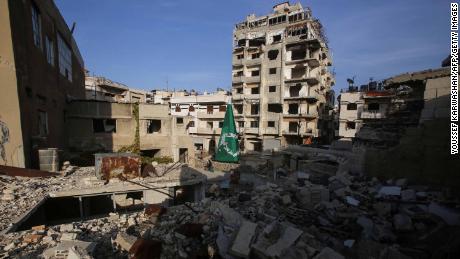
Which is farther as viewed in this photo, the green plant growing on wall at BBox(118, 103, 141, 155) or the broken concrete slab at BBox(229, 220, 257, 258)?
the green plant growing on wall at BBox(118, 103, 141, 155)

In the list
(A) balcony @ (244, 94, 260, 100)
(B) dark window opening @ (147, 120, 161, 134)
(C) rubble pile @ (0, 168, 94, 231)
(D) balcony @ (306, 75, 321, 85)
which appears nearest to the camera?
(C) rubble pile @ (0, 168, 94, 231)

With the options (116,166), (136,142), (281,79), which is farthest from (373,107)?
(116,166)

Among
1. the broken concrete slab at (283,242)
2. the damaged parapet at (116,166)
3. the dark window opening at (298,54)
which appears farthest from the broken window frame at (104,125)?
the dark window opening at (298,54)

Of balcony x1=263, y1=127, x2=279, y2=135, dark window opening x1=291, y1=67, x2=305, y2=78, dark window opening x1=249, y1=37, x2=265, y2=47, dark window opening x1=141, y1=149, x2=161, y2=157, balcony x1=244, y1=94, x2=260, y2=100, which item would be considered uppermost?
dark window opening x1=249, y1=37, x2=265, y2=47

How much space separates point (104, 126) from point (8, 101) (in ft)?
33.6

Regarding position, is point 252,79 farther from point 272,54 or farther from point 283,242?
point 283,242

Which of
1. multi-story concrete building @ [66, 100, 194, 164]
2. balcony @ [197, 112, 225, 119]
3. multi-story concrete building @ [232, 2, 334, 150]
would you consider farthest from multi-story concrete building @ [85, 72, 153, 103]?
multi-story concrete building @ [232, 2, 334, 150]

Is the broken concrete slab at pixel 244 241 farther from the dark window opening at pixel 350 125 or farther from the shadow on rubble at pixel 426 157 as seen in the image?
the dark window opening at pixel 350 125

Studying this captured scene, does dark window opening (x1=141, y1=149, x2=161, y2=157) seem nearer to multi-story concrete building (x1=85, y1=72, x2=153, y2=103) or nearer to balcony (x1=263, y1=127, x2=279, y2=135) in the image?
multi-story concrete building (x1=85, y1=72, x2=153, y2=103)

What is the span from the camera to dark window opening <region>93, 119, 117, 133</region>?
62.9 feet

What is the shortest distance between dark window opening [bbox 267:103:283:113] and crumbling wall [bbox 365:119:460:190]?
2207cm

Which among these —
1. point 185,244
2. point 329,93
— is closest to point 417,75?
point 185,244

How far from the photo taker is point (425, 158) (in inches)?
336

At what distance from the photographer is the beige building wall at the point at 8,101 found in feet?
30.2
